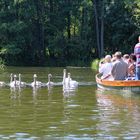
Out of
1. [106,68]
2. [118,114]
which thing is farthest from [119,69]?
[118,114]

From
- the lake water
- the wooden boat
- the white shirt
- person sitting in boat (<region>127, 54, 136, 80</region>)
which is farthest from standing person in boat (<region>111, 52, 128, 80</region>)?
the white shirt

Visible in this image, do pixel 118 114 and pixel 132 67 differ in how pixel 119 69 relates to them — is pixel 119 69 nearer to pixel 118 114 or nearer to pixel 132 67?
pixel 132 67

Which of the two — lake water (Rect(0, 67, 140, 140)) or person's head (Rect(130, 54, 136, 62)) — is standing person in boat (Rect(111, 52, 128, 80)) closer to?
person's head (Rect(130, 54, 136, 62))

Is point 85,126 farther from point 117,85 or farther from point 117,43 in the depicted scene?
point 117,43

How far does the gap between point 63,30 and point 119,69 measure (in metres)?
42.4

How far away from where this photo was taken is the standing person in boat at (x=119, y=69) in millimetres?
21828

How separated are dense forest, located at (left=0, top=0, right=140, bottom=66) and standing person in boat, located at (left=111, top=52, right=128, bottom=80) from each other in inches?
1329

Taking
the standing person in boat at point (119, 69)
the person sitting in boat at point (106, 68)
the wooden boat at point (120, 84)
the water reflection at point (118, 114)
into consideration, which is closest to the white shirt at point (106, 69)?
the person sitting in boat at point (106, 68)

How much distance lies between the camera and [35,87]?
24938mm

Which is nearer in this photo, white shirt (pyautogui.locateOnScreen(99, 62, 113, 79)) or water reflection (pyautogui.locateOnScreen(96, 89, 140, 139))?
water reflection (pyautogui.locateOnScreen(96, 89, 140, 139))

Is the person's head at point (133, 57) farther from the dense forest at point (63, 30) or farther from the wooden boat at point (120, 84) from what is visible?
the dense forest at point (63, 30)

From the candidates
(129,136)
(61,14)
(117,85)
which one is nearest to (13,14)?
(61,14)

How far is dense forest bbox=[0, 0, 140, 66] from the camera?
58531 mm

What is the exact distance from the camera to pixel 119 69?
2219 cm
